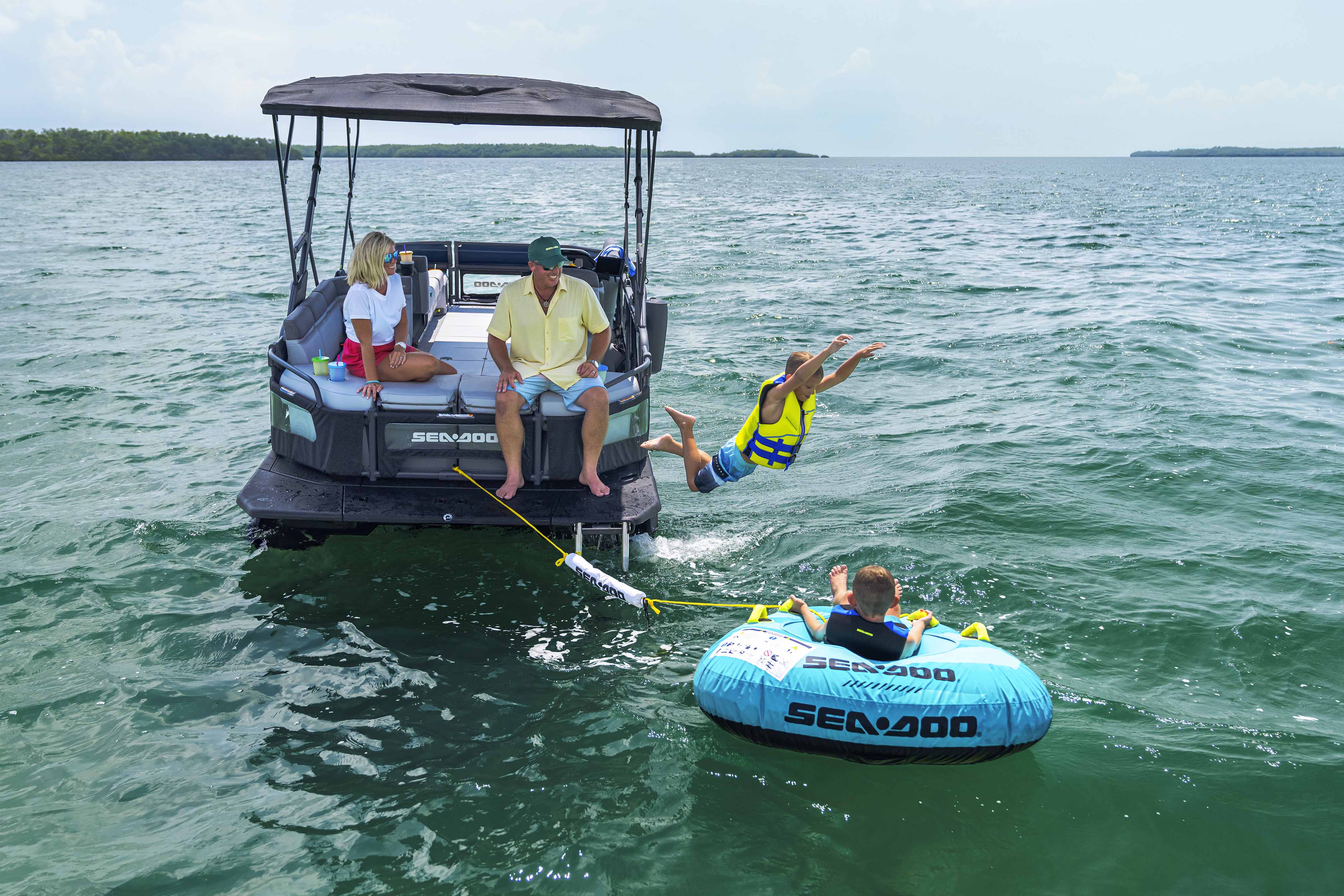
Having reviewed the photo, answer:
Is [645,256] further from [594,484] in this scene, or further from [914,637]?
[914,637]

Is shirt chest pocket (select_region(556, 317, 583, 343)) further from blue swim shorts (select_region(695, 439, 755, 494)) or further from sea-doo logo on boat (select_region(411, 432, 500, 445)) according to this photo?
blue swim shorts (select_region(695, 439, 755, 494))

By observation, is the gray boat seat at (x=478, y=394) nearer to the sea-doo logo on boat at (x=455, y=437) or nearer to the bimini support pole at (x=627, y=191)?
the sea-doo logo on boat at (x=455, y=437)

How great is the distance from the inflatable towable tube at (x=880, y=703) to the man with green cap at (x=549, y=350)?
202 cm

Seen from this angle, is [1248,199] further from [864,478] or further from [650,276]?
[864,478]

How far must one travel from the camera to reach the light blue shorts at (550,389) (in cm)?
629

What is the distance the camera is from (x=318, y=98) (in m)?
6.41

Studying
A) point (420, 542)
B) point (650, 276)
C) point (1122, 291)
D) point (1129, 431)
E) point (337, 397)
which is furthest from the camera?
point (650, 276)

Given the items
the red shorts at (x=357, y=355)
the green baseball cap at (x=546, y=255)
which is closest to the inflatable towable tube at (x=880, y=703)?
the green baseball cap at (x=546, y=255)

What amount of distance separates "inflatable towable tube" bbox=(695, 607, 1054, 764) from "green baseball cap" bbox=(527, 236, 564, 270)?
289 cm

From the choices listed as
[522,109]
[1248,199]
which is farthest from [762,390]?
[1248,199]

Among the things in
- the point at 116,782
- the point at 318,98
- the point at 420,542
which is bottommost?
the point at 116,782

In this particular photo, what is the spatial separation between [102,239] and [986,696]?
108ft

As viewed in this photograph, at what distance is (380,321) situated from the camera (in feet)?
21.8

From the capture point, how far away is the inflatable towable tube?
4.53 metres
